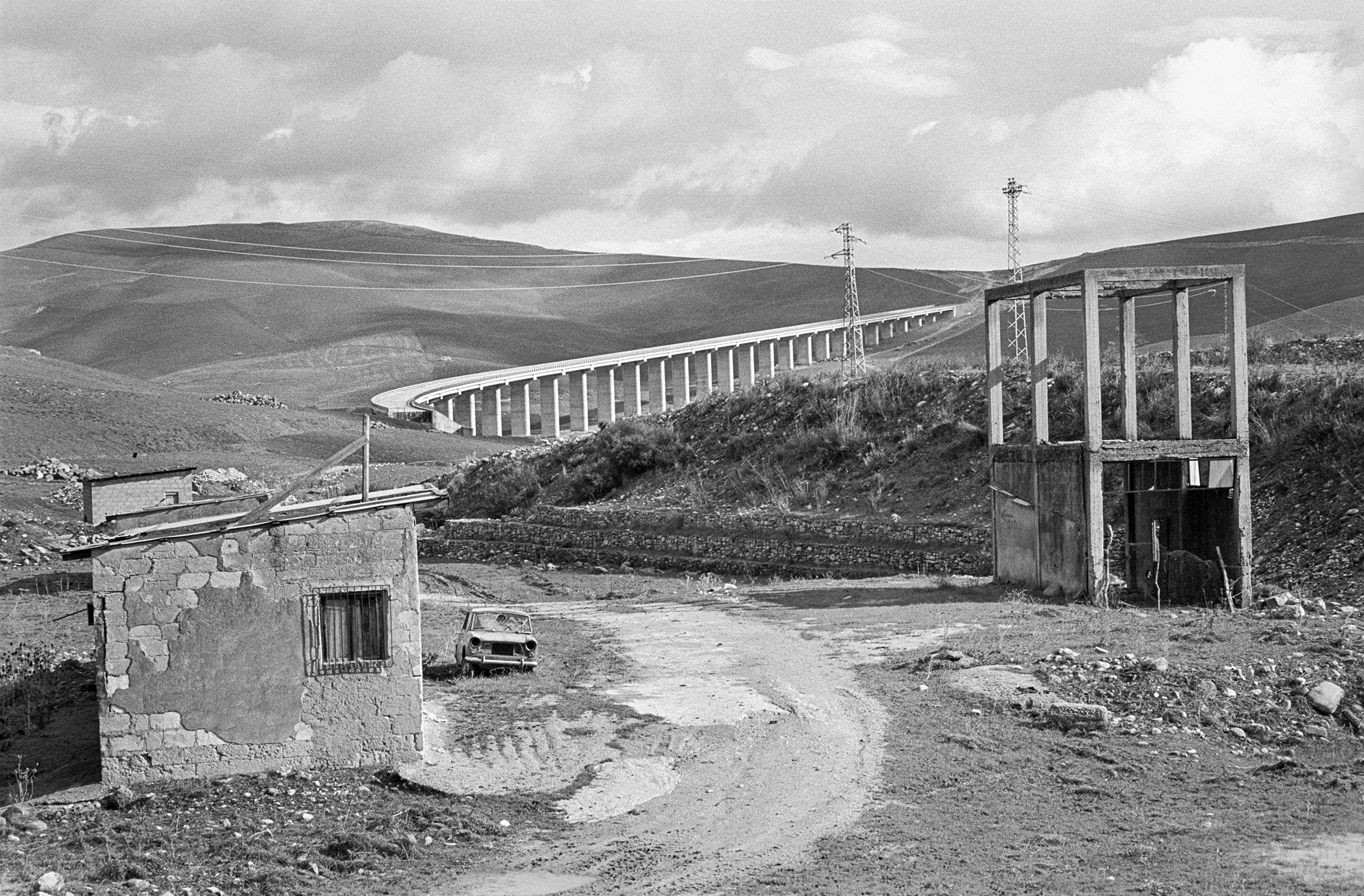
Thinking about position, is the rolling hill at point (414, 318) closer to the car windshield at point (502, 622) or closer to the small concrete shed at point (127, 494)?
the small concrete shed at point (127, 494)

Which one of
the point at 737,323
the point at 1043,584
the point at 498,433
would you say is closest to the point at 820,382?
the point at 1043,584

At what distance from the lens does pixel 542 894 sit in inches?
448

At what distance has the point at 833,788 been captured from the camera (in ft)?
46.6

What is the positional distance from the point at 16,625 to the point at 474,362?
349ft

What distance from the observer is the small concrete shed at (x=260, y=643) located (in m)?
14.2

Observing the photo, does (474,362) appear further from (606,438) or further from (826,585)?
(826,585)

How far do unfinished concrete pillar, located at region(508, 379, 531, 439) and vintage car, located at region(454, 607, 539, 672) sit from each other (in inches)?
3195

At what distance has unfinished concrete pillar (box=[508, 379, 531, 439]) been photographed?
102125mm

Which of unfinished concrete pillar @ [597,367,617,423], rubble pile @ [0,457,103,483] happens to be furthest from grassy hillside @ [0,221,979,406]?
rubble pile @ [0,457,103,483]

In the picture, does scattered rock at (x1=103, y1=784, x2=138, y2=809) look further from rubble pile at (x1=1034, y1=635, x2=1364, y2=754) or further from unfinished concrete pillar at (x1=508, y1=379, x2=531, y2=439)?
unfinished concrete pillar at (x1=508, y1=379, x2=531, y2=439)

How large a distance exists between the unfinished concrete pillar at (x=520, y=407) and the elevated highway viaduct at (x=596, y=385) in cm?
8

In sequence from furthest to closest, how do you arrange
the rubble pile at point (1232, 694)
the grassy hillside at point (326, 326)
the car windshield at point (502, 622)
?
the grassy hillside at point (326, 326) < the car windshield at point (502, 622) < the rubble pile at point (1232, 694)

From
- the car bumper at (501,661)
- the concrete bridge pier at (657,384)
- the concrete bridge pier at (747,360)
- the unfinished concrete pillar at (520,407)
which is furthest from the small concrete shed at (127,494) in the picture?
the concrete bridge pier at (747,360)

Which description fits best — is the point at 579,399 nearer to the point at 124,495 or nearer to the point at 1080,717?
the point at 124,495
